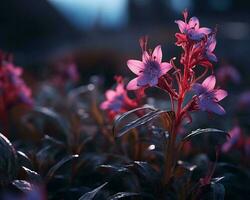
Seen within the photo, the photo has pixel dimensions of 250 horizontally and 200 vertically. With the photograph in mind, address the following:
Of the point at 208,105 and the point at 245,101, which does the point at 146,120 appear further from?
the point at 245,101

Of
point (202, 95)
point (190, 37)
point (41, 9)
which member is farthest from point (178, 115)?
point (41, 9)

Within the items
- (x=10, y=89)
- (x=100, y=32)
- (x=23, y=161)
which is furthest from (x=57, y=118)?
(x=100, y=32)

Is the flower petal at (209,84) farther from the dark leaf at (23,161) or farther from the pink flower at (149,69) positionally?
the dark leaf at (23,161)

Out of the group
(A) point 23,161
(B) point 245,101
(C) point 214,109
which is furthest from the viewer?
(B) point 245,101

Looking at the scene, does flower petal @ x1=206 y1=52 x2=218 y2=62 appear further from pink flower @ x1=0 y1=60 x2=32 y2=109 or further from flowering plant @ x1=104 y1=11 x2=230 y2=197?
pink flower @ x1=0 y1=60 x2=32 y2=109

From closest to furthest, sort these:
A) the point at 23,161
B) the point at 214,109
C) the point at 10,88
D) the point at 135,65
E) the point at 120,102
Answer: the point at 214,109, the point at 135,65, the point at 23,161, the point at 120,102, the point at 10,88

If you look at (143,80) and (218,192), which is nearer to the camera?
(218,192)
